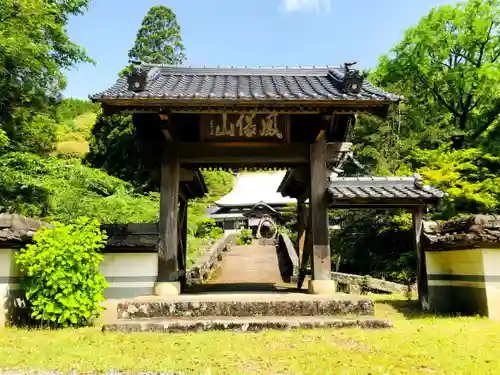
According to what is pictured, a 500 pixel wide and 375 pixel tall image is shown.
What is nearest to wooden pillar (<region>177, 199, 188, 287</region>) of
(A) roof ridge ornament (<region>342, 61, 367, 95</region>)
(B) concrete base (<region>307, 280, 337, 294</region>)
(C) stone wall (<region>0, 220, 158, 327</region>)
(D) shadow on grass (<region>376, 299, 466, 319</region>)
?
(C) stone wall (<region>0, 220, 158, 327</region>)

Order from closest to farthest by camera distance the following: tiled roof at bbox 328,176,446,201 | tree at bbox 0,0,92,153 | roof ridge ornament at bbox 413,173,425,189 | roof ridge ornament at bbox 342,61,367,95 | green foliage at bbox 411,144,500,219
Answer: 1. roof ridge ornament at bbox 342,61,367,95
2. tiled roof at bbox 328,176,446,201
3. roof ridge ornament at bbox 413,173,425,189
4. tree at bbox 0,0,92,153
5. green foliage at bbox 411,144,500,219

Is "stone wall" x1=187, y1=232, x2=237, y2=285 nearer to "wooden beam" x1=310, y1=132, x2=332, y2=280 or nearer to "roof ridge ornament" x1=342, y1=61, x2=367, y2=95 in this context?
A: "wooden beam" x1=310, y1=132, x2=332, y2=280

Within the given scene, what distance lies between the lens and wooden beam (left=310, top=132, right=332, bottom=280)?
811 centimetres

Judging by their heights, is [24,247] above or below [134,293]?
above

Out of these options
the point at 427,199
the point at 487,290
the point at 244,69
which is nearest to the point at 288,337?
the point at 487,290

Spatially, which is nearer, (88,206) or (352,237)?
(88,206)

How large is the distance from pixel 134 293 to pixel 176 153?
3026mm

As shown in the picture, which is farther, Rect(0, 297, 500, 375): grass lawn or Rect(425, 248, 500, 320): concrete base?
Rect(425, 248, 500, 320): concrete base

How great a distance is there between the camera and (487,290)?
296 inches

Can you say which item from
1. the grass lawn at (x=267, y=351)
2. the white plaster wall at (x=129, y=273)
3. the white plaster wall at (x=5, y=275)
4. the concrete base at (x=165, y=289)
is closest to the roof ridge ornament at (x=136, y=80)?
the white plaster wall at (x=129, y=273)

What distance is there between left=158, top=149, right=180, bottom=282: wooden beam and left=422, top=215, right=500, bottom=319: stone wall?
546 centimetres

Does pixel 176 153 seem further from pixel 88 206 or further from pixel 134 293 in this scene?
pixel 88 206

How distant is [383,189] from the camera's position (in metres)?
9.62

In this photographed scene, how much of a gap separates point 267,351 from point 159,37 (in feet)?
154
